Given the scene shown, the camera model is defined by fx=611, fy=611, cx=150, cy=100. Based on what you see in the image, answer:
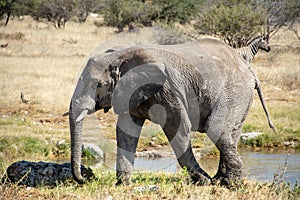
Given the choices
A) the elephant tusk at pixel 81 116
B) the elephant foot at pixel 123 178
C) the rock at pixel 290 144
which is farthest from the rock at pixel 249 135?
the elephant tusk at pixel 81 116

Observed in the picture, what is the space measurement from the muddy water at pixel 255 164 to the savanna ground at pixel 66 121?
765 mm

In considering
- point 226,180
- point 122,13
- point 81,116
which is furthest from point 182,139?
point 122,13

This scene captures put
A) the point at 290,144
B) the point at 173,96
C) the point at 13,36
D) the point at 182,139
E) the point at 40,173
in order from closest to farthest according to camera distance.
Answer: the point at 173,96, the point at 182,139, the point at 40,173, the point at 290,144, the point at 13,36

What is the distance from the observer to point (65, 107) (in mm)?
16750

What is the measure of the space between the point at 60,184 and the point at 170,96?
1624mm

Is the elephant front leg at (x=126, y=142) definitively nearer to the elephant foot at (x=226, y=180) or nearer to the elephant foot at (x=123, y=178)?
the elephant foot at (x=123, y=178)

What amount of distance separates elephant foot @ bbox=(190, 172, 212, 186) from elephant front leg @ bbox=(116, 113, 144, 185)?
2.56 ft

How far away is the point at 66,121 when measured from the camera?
15.7m

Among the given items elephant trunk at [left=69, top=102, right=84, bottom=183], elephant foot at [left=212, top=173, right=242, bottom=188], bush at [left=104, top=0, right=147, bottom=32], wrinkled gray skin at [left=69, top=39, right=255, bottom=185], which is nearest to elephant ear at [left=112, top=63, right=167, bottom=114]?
wrinkled gray skin at [left=69, top=39, right=255, bottom=185]

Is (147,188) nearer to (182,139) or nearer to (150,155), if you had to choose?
(182,139)

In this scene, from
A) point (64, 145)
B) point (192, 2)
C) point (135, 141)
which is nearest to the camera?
point (135, 141)

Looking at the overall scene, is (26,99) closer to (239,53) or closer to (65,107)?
(65,107)

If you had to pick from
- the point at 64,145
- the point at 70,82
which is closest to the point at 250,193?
the point at 64,145

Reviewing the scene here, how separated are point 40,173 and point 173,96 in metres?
2.09
